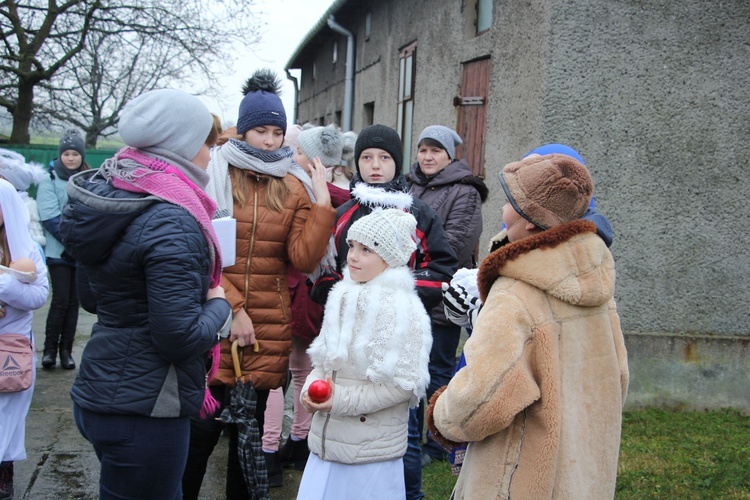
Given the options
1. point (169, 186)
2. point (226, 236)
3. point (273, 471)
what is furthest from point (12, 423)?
point (169, 186)

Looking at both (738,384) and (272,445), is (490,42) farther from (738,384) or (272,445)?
(272,445)

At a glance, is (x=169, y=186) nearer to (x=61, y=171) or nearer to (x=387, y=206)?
(x=387, y=206)

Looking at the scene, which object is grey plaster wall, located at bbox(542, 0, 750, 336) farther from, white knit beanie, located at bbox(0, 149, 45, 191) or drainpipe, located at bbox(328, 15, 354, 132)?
drainpipe, located at bbox(328, 15, 354, 132)

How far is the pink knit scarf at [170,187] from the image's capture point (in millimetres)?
2355

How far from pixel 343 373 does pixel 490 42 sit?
474 cm

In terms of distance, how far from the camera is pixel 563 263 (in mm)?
2068

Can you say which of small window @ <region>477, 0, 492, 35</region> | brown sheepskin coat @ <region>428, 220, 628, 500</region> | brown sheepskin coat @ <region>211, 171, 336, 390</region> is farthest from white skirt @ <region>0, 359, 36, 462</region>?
small window @ <region>477, 0, 492, 35</region>

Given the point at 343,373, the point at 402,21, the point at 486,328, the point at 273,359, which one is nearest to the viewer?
the point at 486,328

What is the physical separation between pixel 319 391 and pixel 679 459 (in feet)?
9.58

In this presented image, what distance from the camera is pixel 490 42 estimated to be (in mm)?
6809

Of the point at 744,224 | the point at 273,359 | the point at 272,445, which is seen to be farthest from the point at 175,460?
the point at 744,224

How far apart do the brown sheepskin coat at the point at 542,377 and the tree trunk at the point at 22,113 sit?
55.2ft

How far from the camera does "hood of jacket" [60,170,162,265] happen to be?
90.3 inches

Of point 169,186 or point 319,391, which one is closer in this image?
point 169,186
